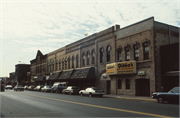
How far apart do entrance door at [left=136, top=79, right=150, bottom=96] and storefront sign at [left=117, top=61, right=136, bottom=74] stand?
5.40 ft

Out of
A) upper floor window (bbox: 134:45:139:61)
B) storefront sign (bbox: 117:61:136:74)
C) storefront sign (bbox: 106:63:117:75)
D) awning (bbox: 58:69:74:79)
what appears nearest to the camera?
storefront sign (bbox: 117:61:136:74)

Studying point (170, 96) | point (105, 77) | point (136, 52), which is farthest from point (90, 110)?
point (105, 77)

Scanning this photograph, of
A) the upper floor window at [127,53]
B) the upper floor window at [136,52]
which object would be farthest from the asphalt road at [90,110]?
the upper floor window at [127,53]

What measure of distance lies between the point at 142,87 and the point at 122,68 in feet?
12.6

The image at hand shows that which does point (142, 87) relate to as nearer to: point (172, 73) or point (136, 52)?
point (172, 73)

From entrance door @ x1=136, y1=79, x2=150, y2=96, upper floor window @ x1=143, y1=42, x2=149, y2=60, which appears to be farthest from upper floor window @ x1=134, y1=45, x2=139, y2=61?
entrance door @ x1=136, y1=79, x2=150, y2=96

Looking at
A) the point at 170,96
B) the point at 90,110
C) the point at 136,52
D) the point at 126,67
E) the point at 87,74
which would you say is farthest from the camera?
the point at 87,74

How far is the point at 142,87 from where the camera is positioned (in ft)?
85.3

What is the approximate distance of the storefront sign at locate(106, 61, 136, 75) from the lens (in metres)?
26.4

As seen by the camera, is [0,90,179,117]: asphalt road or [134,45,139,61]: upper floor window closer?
[0,90,179,117]: asphalt road

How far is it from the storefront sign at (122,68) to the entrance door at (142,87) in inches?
67.2

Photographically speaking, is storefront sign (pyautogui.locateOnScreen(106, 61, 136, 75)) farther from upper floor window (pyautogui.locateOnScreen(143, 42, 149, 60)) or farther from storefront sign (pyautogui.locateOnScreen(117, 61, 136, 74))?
upper floor window (pyautogui.locateOnScreen(143, 42, 149, 60))

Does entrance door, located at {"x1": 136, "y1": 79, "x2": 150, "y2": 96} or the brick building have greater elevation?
the brick building

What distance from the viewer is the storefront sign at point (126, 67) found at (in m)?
26.3
